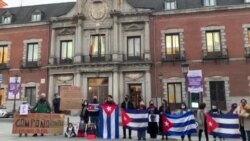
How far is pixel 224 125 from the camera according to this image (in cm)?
1303

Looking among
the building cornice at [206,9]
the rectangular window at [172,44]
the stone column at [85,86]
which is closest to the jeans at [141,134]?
the rectangular window at [172,44]

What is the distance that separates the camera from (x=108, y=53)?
31469 mm

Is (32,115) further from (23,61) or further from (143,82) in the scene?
(23,61)

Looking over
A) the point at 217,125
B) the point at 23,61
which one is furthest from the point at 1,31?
the point at 217,125

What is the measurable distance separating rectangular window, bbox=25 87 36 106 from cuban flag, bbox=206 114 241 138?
23948 mm

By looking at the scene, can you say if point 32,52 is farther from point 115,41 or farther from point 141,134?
point 141,134

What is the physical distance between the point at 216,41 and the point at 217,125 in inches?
695

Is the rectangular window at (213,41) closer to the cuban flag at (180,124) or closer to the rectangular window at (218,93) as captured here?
the rectangular window at (218,93)

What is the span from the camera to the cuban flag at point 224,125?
12807 millimetres

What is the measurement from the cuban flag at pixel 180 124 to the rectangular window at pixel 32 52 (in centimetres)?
2375

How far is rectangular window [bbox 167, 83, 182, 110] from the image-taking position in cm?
2925

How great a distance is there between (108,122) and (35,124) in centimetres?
343

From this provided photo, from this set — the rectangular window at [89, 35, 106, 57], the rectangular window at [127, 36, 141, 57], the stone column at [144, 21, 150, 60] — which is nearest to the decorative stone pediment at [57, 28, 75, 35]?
the rectangular window at [89, 35, 106, 57]

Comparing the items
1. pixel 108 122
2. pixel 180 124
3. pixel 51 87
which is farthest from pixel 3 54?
pixel 180 124
